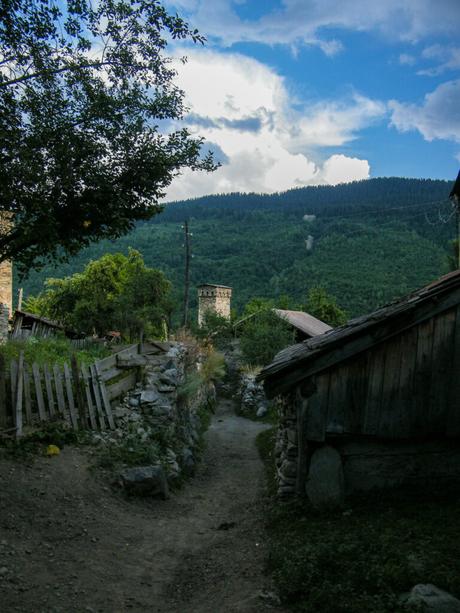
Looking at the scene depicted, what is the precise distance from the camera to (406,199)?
82.9m

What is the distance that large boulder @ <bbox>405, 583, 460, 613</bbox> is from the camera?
3713mm

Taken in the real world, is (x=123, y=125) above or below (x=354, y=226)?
below

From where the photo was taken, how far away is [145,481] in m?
7.99

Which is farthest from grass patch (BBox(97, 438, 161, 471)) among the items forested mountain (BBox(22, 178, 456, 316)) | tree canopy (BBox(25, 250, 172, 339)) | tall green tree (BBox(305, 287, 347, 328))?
forested mountain (BBox(22, 178, 456, 316))

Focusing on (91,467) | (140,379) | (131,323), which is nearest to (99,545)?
(91,467)

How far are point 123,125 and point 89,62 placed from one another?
979 millimetres

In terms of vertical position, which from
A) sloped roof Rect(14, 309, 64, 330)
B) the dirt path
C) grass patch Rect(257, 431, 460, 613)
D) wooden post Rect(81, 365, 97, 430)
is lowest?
the dirt path

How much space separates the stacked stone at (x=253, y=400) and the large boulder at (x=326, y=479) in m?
14.1

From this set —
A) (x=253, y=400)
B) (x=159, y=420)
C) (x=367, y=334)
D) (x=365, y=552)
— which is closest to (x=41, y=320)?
(x=253, y=400)

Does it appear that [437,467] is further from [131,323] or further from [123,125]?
[131,323]

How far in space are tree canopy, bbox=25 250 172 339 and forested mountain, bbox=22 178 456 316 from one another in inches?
615

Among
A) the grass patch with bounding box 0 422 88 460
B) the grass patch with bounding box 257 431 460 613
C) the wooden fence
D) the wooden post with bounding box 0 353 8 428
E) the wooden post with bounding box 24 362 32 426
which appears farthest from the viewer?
the wooden post with bounding box 24 362 32 426

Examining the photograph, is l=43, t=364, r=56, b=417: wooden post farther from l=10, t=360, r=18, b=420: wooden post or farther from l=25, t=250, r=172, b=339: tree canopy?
l=25, t=250, r=172, b=339: tree canopy

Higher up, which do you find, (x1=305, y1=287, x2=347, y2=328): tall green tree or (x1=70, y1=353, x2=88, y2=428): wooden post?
(x1=305, y1=287, x2=347, y2=328): tall green tree
